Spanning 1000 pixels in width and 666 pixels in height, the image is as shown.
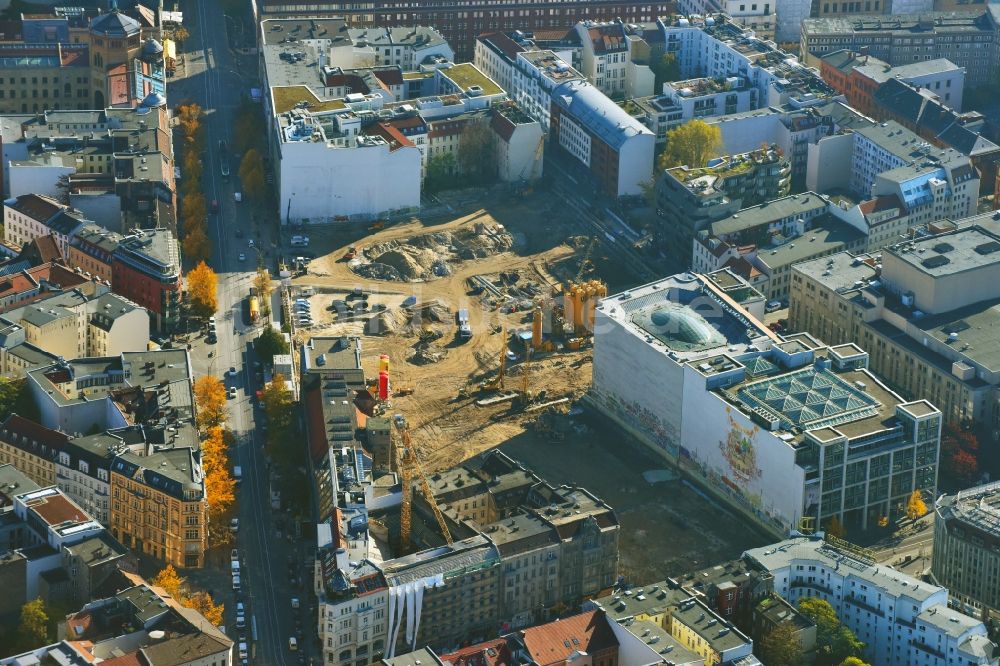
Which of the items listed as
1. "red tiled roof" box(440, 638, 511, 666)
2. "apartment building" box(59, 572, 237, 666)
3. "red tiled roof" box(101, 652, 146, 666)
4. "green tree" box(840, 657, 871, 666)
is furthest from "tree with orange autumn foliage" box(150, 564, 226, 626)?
"green tree" box(840, 657, 871, 666)

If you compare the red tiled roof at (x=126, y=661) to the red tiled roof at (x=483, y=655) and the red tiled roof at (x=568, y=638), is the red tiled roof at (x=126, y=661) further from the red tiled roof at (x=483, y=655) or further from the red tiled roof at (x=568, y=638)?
the red tiled roof at (x=568, y=638)

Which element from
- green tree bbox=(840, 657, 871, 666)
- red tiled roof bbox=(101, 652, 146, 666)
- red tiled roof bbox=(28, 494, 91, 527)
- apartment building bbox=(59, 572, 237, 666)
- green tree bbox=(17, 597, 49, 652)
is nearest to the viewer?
red tiled roof bbox=(101, 652, 146, 666)

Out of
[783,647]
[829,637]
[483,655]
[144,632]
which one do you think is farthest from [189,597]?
[829,637]

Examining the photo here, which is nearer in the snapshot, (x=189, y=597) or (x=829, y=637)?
(x=829, y=637)

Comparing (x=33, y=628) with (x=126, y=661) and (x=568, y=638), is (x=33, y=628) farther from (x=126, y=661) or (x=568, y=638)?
A: (x=568, y=638)

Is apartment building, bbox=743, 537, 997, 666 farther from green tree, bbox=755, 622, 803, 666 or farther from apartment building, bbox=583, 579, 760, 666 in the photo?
apartment building, bbox=583, 579, 760, 666

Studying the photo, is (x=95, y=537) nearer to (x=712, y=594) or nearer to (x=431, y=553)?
(x=431, y=553)
